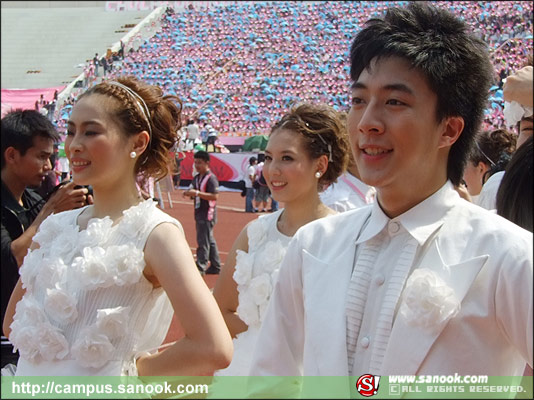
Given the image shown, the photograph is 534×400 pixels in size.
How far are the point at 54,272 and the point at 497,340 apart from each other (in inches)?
54.2

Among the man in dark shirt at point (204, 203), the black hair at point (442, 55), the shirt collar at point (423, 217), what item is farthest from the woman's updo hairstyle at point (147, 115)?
the man in dark shirt at point (204, 203)

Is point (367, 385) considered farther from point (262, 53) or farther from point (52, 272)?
point (262, 53)

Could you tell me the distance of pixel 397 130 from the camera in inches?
54.3

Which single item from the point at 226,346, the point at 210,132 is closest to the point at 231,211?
the point at 210,132

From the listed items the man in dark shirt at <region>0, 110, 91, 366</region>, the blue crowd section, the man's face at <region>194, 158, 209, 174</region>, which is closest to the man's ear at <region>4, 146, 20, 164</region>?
the man in dark shirt at <region>0, 110, 91, 366</region>

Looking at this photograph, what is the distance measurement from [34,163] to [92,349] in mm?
1765

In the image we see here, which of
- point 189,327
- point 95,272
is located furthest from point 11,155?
point 189,327

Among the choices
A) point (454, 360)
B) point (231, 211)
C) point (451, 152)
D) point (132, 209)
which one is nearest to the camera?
point (454, 360)

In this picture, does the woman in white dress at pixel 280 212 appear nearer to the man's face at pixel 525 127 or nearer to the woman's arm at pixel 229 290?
the woman's arm at pixel 229 290

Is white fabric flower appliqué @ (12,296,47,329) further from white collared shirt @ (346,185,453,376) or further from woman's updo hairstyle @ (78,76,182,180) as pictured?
white collared shirt @ (346,185,453,376)

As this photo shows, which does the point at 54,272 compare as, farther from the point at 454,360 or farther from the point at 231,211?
the point at 231,211

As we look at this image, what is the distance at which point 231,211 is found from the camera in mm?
17094

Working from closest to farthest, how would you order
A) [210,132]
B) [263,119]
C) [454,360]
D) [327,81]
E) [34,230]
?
[454,360] → [34,230] → [210,132] → [263,119] → [327,81]

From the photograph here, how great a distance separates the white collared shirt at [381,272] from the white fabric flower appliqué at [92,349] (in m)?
0.87
